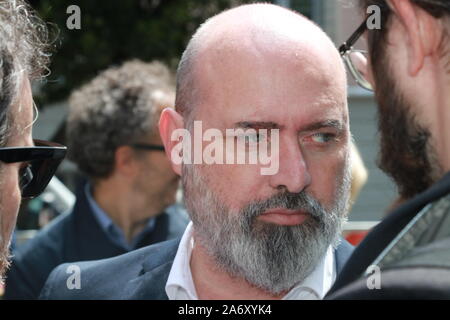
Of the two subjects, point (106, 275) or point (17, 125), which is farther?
point (106, 275)

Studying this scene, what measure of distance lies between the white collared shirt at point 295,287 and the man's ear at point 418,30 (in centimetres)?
91

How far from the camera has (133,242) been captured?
4.04m

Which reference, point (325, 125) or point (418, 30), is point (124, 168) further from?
point (418, 30)

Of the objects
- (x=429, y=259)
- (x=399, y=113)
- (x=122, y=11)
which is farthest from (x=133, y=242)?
→ (x=122, y=11)

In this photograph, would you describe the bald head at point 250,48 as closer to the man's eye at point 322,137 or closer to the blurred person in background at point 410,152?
the man's eye at point 322,137

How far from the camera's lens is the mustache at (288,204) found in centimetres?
217

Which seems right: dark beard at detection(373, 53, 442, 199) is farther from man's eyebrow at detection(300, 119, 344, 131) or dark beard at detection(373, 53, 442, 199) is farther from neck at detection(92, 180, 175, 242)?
neck at detection(92, 180, 175, 242)

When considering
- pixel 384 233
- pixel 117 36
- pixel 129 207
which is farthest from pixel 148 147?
pixel 117 36

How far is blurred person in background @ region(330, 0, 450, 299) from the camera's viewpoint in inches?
50.2

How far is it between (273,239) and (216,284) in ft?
0.89

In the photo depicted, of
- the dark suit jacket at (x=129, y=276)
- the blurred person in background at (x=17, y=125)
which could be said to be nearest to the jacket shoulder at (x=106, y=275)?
the dark suit jacket at (x=129, y=276)

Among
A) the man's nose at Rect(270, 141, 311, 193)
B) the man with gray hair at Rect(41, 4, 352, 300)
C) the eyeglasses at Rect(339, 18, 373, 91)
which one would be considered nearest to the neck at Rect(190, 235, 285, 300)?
the man with gray hair at Rect(41, 4, 352, 300)

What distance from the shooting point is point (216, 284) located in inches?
93.8

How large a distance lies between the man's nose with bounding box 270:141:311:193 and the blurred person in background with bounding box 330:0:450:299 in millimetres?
378
